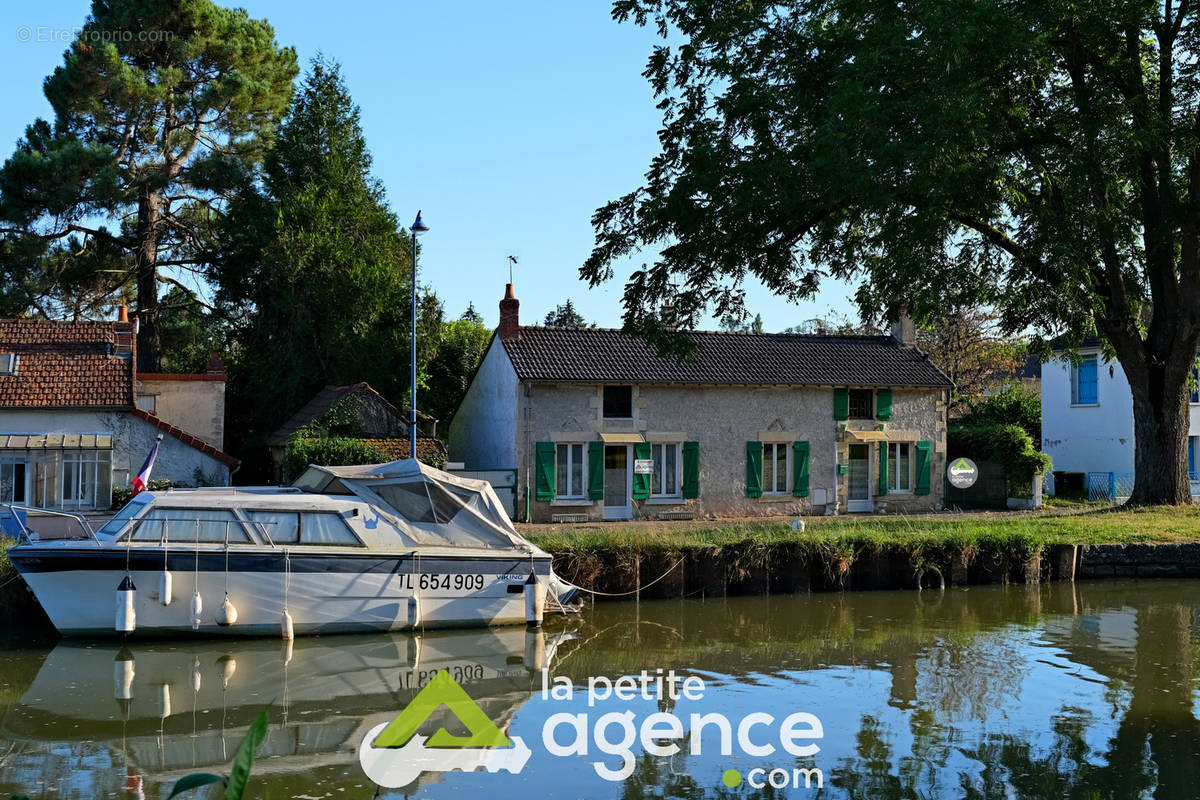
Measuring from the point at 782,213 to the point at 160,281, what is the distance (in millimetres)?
25092

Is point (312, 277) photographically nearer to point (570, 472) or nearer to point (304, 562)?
point (570, 472)

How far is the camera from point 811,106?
17.6 m

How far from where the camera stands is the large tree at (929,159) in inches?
629

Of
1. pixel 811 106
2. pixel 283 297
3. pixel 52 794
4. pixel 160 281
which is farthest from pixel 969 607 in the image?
pixel 160 281

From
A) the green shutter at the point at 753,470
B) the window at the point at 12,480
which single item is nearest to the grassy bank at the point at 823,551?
the green shutter at the point at 753,470

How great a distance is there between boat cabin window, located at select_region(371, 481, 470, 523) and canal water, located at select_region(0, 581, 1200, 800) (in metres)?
1.87

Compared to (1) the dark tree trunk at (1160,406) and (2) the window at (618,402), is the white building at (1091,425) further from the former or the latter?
(2) the window at (618,402)

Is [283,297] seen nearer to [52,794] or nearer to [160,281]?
[160,281]

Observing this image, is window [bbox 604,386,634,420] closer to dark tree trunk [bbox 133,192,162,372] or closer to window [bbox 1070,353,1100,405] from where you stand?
window [bbox 1070,353,1100,405]

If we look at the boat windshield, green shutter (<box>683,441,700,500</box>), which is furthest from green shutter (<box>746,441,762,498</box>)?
the boat windshield

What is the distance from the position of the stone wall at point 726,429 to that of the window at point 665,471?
0.74ft

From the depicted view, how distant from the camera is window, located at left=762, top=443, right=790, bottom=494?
27625 millimetres

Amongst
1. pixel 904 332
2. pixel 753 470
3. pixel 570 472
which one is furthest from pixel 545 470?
pixel 904 332

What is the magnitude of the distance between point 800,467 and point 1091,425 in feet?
37.7
